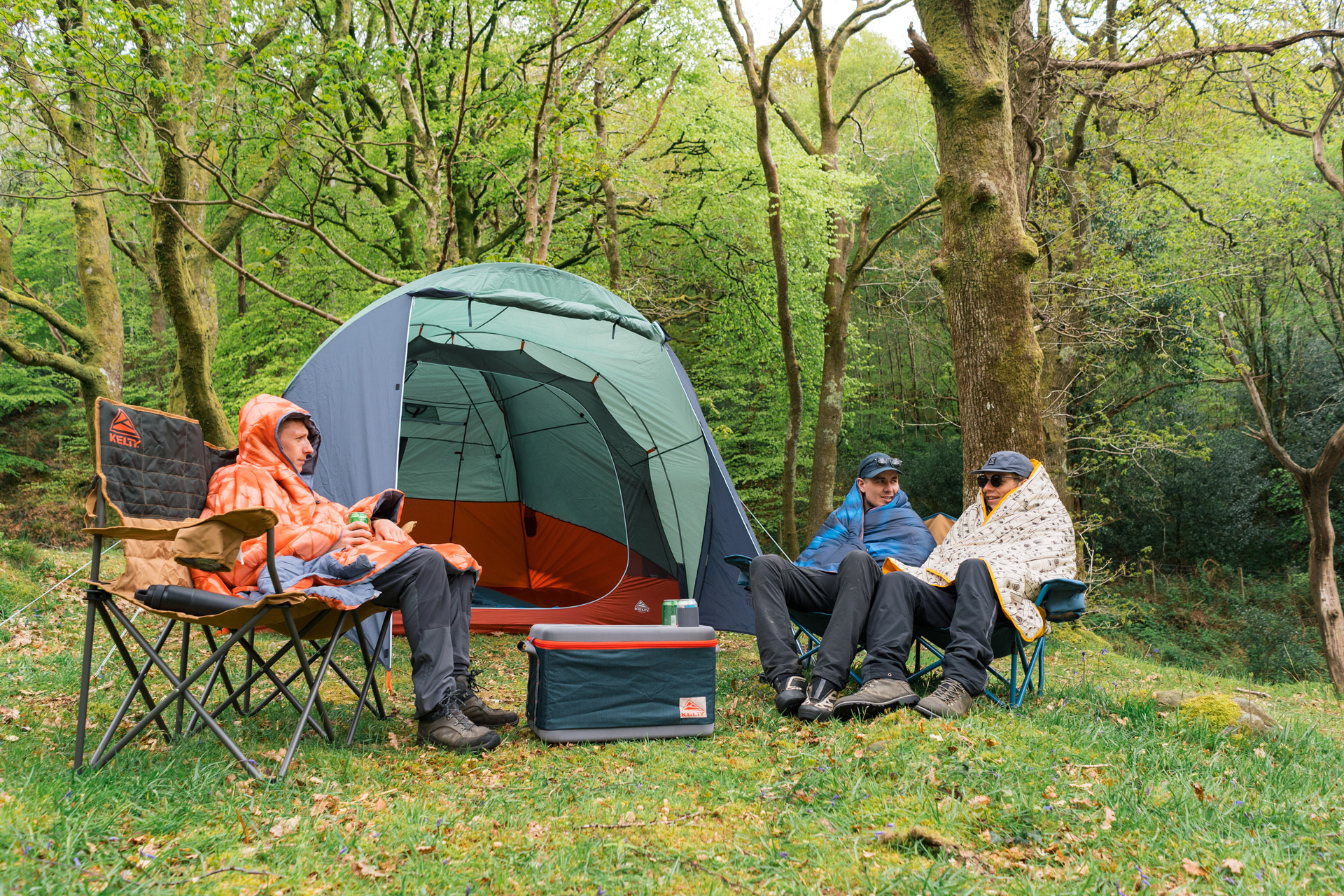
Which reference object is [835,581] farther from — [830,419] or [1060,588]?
[830,419]

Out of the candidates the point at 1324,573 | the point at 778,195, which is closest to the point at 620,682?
the point at 778,195

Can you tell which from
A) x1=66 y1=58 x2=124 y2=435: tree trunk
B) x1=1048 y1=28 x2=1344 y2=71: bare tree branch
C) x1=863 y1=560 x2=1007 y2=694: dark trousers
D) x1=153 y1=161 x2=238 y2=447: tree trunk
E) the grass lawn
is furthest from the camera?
x1=66 y1=58 x2=124 y2=435: tree trunk

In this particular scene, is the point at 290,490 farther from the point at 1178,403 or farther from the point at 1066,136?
the point at 1178,403

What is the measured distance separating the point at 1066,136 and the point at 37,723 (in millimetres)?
10129

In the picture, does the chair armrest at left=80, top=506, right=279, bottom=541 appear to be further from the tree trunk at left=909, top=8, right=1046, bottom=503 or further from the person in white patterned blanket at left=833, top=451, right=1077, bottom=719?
the tree trunk at left=909, top=8, right=1046, bottom=503

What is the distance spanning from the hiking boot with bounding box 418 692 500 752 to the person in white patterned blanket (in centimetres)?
106

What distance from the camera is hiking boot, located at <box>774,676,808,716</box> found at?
2.65 meters

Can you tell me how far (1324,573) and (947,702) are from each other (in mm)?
4768

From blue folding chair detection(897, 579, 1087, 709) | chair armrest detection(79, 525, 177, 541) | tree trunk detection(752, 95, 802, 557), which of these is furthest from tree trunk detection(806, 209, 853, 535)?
chair armrest detection(79, 525, 177, 541)

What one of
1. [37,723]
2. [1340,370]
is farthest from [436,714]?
[1340,370]

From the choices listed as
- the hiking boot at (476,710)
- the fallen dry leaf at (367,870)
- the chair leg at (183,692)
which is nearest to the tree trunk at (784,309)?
the hiking boot at (476,710)

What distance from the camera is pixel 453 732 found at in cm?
228

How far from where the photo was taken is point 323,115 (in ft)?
18.5

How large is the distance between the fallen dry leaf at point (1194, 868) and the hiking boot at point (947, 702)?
95 cm
